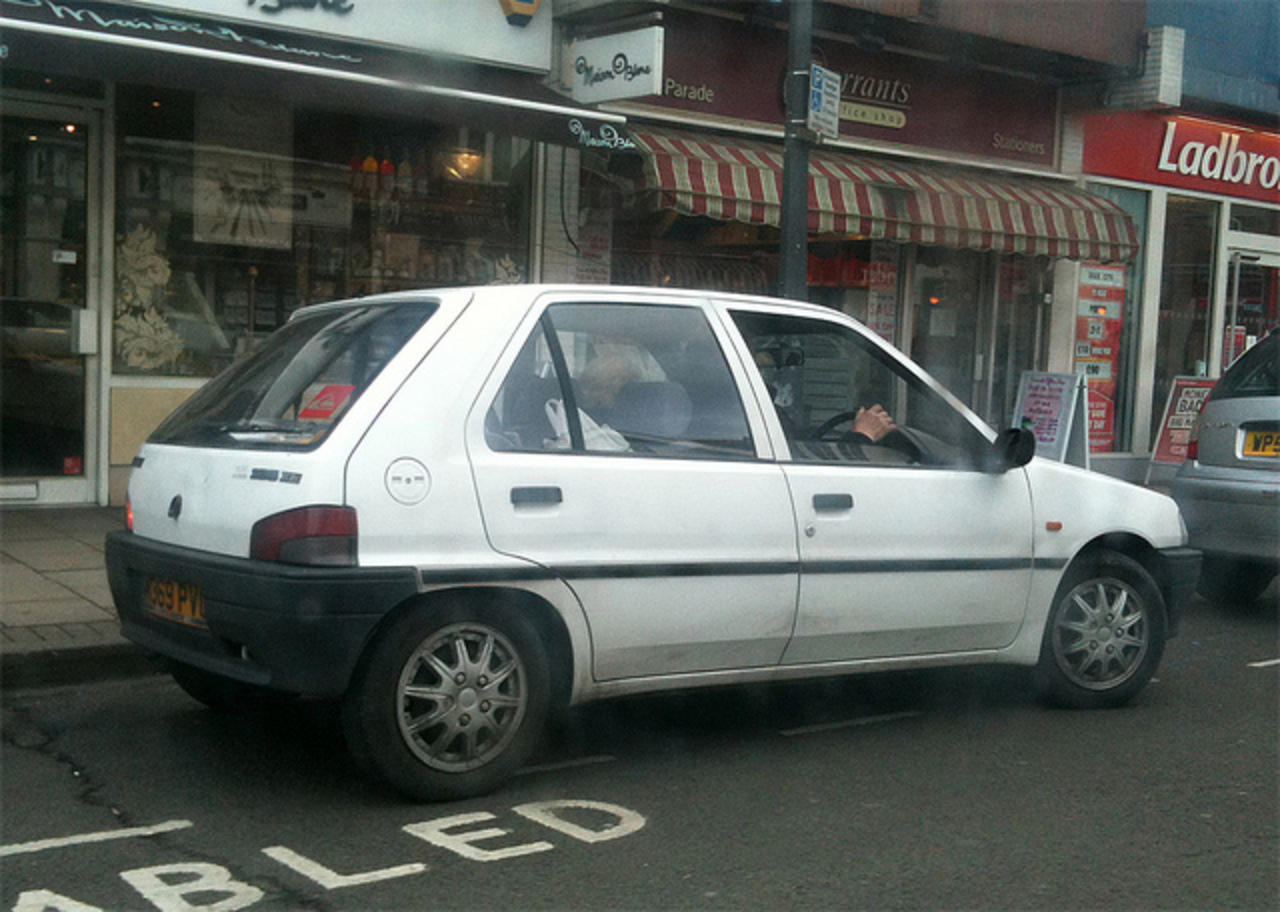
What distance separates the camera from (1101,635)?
5.77 m

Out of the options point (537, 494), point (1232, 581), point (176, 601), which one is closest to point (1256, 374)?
point (1232, 581)

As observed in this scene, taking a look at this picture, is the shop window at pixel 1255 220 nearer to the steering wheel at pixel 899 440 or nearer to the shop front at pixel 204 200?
the shop front at pixel 204 200

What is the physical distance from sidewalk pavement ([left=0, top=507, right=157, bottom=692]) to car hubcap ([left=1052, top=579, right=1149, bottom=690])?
3741mm

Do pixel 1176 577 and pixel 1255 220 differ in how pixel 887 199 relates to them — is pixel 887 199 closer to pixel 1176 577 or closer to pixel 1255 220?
pixel 1255 220

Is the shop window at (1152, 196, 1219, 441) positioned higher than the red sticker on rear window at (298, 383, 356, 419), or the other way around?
the shop window at (1152, 196, 1219, 441)

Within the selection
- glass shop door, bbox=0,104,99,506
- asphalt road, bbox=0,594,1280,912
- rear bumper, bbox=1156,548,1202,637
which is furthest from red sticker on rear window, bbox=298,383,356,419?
glass shop door, bbox=0,104,99,506

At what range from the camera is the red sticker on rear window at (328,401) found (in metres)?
4.38

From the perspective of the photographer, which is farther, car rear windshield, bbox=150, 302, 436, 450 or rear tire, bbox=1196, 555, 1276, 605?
rear tire, bbox=1196, 555, 1276, 605

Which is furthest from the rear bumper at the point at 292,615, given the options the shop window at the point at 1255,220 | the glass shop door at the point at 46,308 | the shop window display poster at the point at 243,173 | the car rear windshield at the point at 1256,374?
the shop window at the point at 1255,220

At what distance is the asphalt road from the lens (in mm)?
3756

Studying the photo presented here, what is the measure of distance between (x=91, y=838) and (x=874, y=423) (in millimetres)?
3089

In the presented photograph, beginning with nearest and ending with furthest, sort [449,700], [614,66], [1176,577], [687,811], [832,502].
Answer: [449,700] → [687,811] → [832,502] → [1176,577] → [614,66]

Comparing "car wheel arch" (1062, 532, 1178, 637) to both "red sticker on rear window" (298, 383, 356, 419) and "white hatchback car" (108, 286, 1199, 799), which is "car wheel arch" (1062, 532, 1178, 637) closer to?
"white hatchback car" (108, 286, 1199, 799)

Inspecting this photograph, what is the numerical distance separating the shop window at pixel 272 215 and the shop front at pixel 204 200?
0.01 meters
